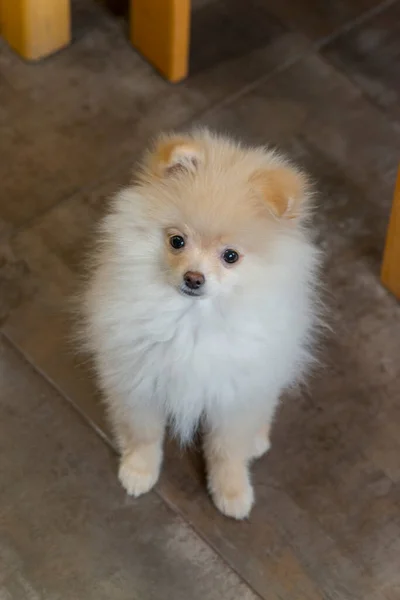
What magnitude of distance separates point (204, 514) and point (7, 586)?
39 cm

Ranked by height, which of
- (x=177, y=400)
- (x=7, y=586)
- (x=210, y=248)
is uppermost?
(x=210, y=248)

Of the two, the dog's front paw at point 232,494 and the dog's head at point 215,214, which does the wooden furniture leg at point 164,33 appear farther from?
the dog's front paw at point 232,494

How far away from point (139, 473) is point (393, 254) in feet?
2.47

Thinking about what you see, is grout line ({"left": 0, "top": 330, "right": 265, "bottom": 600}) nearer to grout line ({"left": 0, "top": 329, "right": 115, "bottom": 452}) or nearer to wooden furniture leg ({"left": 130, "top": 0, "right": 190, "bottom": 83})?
grout line ({"left": 0, "top": 329, "right": 115, "bottom": 452})

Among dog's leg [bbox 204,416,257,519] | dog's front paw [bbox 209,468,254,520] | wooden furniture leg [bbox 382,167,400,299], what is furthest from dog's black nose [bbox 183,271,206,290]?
wooden furniture leg [bbox 382,167,400,299]

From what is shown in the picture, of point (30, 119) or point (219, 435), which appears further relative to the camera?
point (30, 119)

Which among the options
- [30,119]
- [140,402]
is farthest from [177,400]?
[30,119]

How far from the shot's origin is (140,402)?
4.75ft

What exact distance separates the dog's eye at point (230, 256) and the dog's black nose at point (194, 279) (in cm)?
5

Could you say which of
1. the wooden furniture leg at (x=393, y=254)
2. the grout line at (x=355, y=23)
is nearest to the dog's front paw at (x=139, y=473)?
the wooden furniture leg at (x=393, y=254)

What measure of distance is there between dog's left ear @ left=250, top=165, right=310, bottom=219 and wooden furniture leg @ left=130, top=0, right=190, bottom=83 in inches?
40.2

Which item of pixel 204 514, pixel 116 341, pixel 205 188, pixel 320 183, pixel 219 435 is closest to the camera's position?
pixel 205 188

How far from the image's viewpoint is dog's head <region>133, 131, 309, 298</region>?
1205 mm

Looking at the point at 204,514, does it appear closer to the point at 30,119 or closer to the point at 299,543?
the point at 299,543
